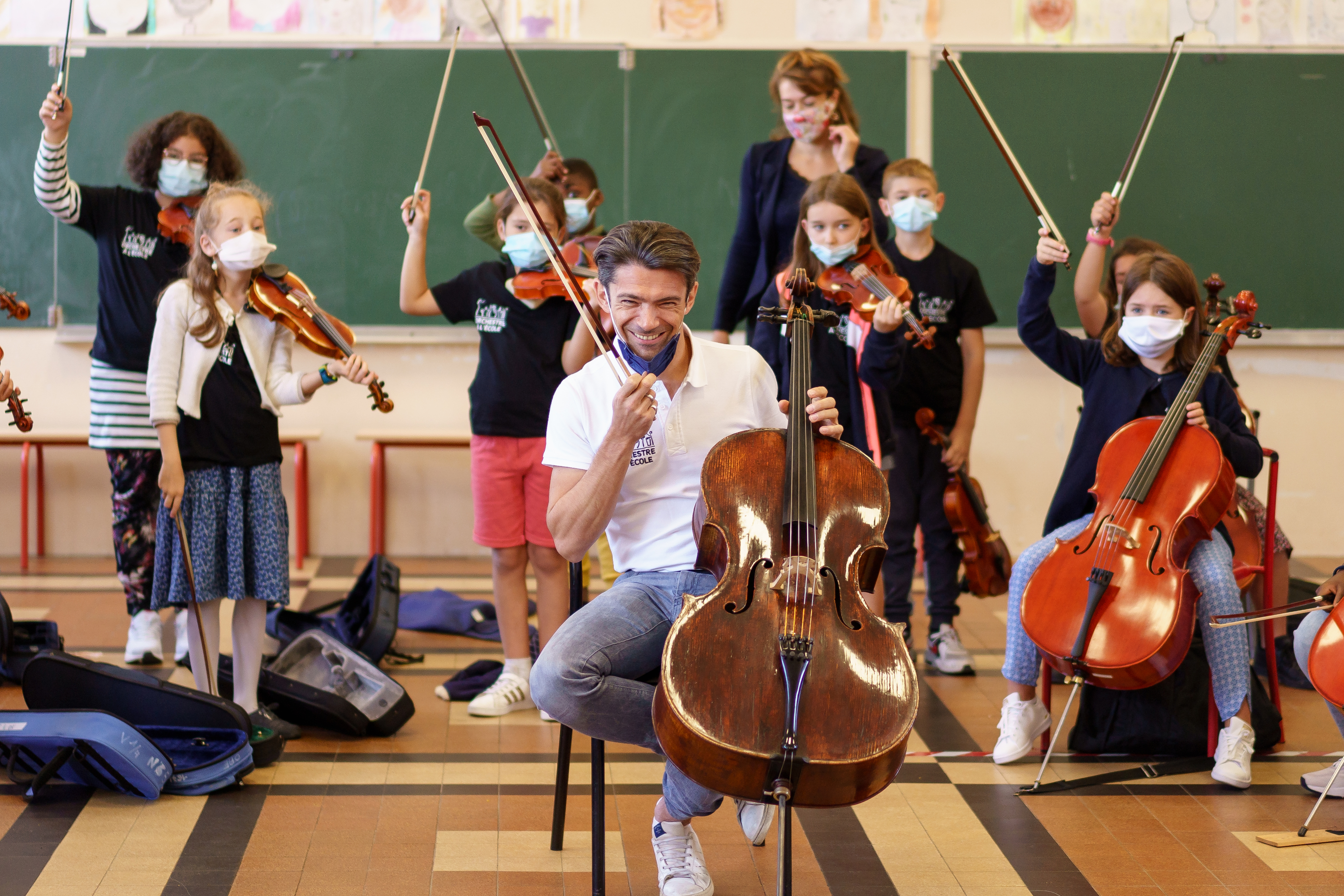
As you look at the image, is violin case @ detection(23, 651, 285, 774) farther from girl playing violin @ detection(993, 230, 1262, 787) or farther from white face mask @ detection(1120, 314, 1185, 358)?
white face mask @ detection(1120, 314, 1185, 358)

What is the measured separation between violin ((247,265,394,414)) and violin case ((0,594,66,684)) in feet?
3.44

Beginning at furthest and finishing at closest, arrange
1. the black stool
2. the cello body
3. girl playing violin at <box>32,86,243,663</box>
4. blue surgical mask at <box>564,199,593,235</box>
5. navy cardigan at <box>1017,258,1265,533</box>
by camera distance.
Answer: blue surgical mask at <box>564,199,593,235</box> → girl playing violin at <box>32,86,243,663</box> → navy cardigan at <box>1017,258,1265,533</box> → the cello body → the black stool

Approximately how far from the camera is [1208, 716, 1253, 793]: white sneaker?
8.63 ft

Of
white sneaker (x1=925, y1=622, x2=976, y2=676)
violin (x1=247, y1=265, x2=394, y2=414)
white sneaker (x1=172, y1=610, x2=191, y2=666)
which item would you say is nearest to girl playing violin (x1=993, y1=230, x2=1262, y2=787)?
white sneaker (x1=925, y1=622, x2=976, y2=676)

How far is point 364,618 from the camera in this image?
11.9 ft

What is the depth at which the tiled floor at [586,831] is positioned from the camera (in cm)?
217

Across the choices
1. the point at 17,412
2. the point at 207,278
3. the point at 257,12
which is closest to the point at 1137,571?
the point at 207,278

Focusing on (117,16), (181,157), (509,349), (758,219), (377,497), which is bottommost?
(377,497)

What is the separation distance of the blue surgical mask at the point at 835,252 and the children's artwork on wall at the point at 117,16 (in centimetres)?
310

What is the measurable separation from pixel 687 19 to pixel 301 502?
2.30 m

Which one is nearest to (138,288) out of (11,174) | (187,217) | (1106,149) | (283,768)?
(187,217)

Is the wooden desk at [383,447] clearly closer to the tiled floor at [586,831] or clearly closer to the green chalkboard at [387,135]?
the green chalkboard at [387,135]

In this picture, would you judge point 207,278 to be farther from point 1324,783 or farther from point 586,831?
point 1324,783

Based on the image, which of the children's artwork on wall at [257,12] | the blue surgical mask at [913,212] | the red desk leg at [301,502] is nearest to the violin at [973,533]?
the blue surgical mask at [913,212]
